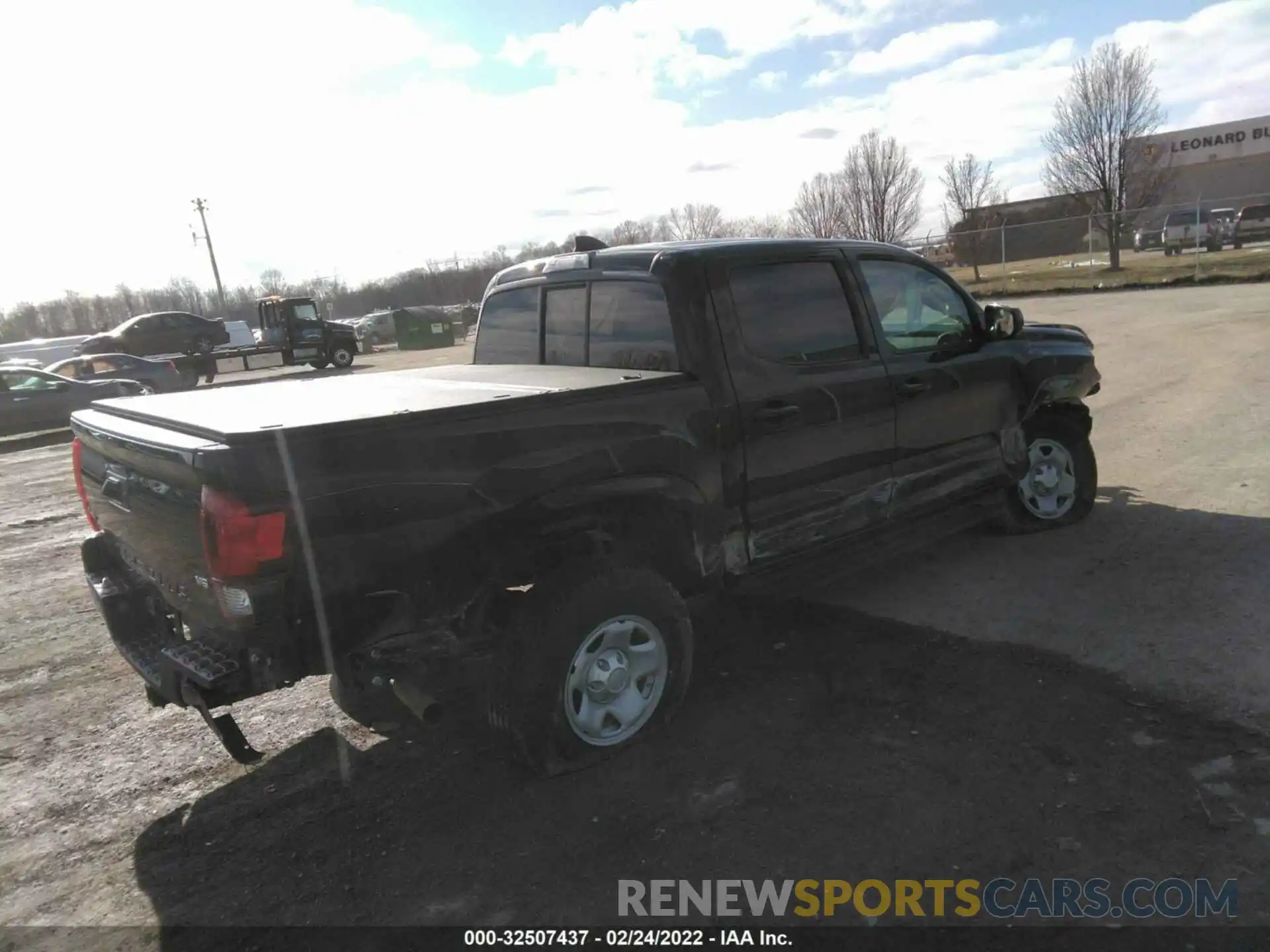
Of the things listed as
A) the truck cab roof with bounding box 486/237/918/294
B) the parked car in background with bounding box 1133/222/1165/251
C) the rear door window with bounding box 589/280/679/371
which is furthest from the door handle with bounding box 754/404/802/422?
the parked car in background with bounding box 1133/222/1165/251

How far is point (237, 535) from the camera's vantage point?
2559mm

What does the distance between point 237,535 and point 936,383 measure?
11.8ft

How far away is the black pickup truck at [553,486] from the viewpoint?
8.93 feet

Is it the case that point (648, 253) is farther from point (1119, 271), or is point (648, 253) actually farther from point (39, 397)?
point (1119, 271)

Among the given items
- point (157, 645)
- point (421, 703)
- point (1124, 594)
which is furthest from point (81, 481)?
point (1124, 594)

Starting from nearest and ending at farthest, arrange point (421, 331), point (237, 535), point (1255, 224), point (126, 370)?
1. point (237, 535)
2. point (126, 370)
3. point (1255, 224)
4. point (421, 331)

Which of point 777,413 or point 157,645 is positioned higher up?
point 777,413

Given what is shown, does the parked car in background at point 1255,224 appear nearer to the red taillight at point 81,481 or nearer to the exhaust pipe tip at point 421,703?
the exhaust pipe tip at point 421,703

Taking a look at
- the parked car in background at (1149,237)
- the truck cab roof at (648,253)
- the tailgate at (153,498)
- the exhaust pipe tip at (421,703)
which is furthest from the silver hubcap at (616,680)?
the parked car in background at (1149,237)

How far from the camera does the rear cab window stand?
385 centimetres

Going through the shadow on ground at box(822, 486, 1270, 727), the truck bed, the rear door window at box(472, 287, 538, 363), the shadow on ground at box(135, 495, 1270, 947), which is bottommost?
the shadow on ground at box(822, 486, 1270, 727)

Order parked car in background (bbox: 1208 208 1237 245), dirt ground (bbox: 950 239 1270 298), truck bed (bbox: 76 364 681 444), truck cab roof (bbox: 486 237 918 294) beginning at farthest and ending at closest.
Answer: parked car in background (bbox: 1208 208 1237 245) → dirt ground (bbox: 950 239 1270 298) → truck cab roof (bbox: 486 237 918 294) → truck bed (bbox: 76 364 681 444)

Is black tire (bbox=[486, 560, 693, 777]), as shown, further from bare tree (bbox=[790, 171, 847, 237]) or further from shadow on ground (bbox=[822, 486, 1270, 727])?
bare tree (bbox=[790, 171, 847, 237])

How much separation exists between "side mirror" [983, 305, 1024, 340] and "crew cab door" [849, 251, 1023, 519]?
54 mm
